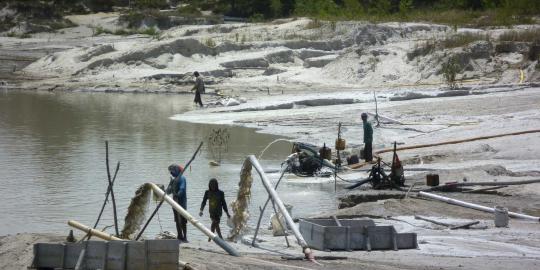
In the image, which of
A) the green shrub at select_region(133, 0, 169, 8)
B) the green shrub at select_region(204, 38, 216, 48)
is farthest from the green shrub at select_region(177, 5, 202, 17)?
the green shrub at select_region(204, 38, 216, 48)

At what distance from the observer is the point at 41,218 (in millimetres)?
15391

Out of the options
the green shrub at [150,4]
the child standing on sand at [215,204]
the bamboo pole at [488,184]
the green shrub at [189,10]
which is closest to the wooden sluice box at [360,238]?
the child standing on sand at [215,204]

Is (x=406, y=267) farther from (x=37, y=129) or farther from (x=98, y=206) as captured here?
(x=37, y=129)

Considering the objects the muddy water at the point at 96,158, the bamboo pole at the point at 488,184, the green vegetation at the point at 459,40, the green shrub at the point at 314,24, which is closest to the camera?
the muddy water at the point at 96,158

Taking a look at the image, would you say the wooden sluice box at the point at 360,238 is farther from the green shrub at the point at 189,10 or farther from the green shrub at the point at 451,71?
the green shrub at the point at 189,10

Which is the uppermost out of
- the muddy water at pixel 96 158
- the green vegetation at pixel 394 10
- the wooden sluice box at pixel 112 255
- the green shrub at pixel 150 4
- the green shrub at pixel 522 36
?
the green shrub at pixel 150 4

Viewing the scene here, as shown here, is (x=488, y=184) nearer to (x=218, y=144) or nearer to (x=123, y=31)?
(x=218, y=144)

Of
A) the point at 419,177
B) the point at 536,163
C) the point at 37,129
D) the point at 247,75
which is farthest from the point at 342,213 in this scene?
the point at 247,75

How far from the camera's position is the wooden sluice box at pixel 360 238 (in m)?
12.2

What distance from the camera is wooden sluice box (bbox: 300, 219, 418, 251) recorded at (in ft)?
40.0

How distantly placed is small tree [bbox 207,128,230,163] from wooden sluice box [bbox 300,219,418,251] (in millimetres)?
10182

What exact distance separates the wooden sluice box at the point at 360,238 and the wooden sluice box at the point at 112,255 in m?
2.48

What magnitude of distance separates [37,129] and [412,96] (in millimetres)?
11349

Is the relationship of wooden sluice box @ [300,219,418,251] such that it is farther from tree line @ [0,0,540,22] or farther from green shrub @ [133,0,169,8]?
green shrub @ [133,0,169,8]
